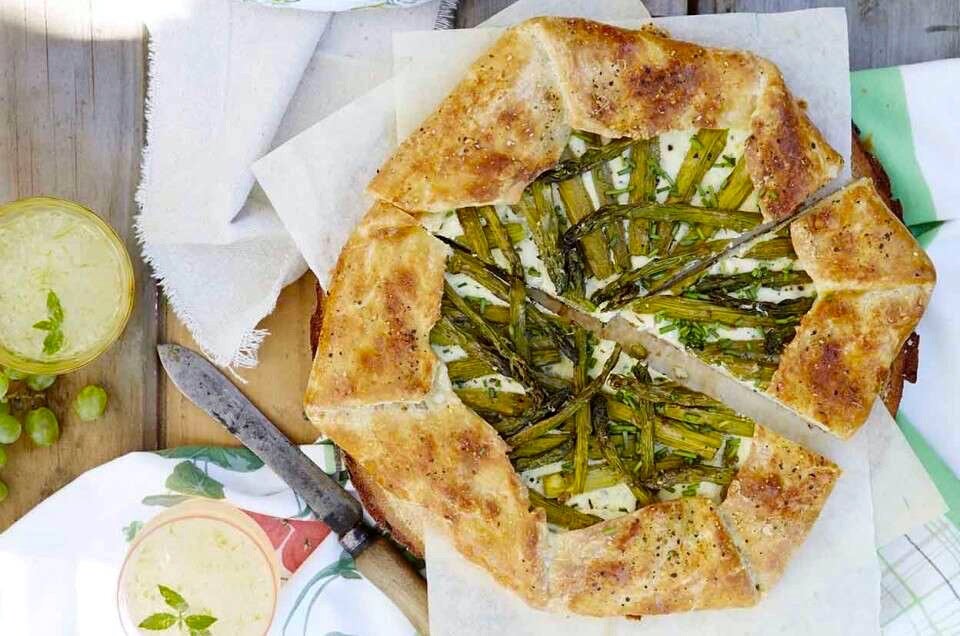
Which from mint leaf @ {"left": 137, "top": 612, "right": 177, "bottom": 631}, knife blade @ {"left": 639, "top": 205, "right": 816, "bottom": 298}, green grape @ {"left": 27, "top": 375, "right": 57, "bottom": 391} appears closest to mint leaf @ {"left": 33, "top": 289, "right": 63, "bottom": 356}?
green grape @ {"left": 27, "top": 375, "right": 57, "bottom": 391}

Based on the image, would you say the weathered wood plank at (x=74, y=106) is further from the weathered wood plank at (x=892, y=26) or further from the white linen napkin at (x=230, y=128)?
the weathered wood plank at (x=892, y=26)

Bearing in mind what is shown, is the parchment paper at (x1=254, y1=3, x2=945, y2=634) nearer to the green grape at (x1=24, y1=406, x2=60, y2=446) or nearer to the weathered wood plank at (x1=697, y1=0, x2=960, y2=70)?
the weathered wood plank at (x1=697, y1=0, x2=960, y2=70)

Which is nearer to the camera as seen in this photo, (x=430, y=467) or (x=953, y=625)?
(x=430, y=467)

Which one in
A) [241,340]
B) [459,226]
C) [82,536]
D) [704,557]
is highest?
[459,226]

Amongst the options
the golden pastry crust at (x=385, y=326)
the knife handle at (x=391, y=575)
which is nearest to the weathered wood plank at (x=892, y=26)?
the golden pastry crust at (x=385, y=326)

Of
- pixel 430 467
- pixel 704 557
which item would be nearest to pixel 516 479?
pixel 430 467

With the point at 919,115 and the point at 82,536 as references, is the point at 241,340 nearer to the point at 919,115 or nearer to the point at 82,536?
the point at 82,536
